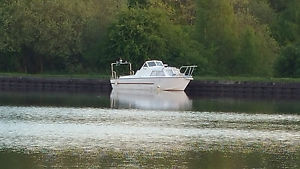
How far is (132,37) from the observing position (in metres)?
81.4

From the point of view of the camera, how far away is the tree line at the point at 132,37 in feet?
267

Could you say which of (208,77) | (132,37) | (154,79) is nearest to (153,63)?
(154,79)

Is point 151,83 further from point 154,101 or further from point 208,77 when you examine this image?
point 154,101

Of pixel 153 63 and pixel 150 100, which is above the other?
pixel 153 63

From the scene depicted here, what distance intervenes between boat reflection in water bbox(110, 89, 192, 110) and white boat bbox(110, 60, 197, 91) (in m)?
0.61

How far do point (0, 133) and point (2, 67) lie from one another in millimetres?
50352

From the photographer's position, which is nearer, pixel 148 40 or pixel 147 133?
pixel 147 133

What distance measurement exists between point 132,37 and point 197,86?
1036 cm

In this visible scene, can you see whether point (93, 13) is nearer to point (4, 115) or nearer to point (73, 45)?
point (73, 45)

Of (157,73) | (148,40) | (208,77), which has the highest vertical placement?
(148,40)

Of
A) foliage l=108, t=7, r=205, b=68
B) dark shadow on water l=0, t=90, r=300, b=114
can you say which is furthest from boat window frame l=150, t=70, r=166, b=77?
foliage l=108, t=7, r=205, b=68

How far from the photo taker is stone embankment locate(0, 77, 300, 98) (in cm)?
7000

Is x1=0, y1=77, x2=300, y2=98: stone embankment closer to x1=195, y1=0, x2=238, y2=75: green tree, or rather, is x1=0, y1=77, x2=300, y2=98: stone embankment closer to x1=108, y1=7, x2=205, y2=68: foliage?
x1=108, y1=7, x2=205, y2=68: foliage

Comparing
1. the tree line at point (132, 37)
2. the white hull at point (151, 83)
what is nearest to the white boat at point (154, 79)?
the white hull at point (151, 83)
